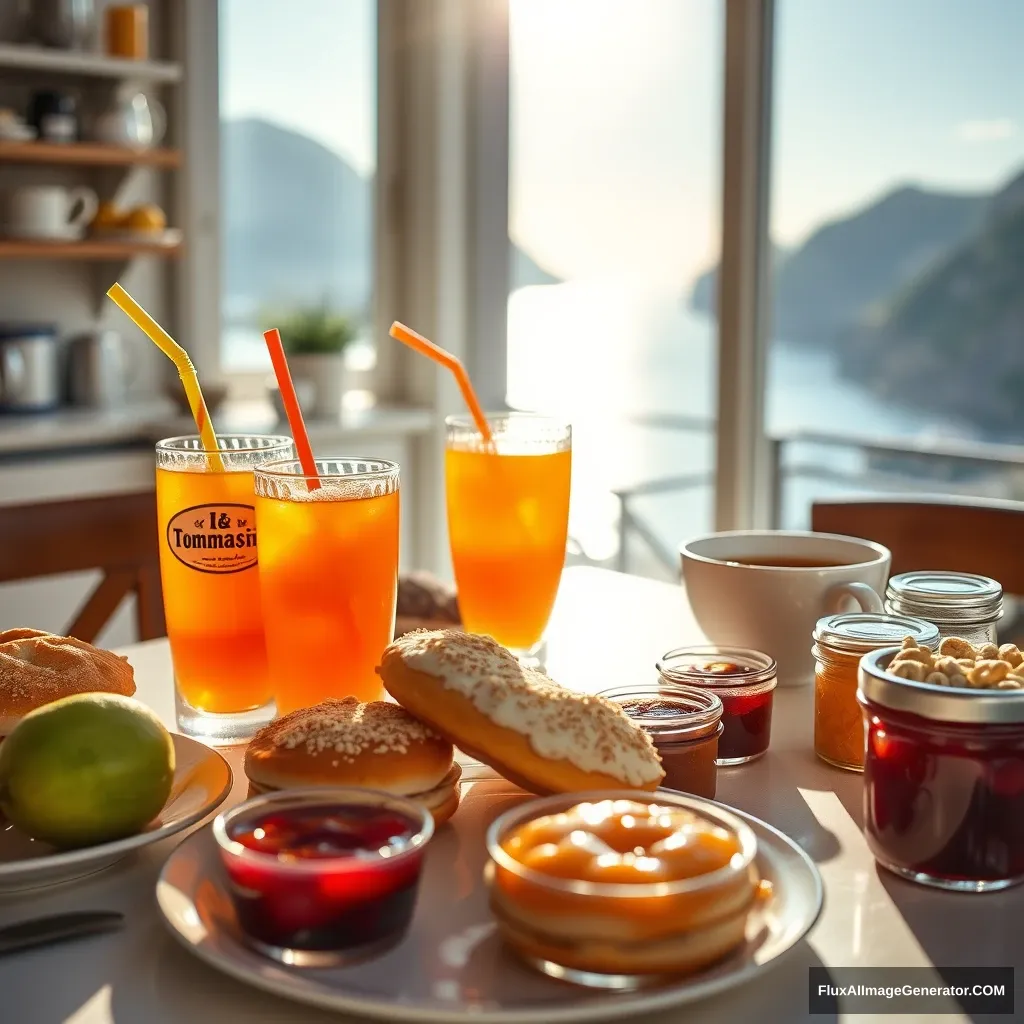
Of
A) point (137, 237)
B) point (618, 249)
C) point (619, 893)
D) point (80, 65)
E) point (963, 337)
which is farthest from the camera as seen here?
point (618, 249)

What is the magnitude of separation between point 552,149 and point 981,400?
1.59 metres

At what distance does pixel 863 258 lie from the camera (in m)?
3.54

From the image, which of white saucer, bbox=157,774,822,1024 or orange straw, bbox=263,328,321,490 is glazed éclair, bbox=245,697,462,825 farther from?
orange straw, bbox=263,328,321,490

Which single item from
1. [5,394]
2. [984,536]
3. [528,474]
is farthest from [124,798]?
[5,394]

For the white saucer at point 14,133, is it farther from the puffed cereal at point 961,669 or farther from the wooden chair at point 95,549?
the puffed cereal at point 961,669

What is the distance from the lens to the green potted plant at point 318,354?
3.24m

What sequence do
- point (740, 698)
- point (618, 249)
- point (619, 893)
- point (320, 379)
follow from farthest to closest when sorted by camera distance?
point (618, 249) < point (320, 379) < point (740, 698) < point (619, 893)

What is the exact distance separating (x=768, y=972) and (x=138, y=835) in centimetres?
34

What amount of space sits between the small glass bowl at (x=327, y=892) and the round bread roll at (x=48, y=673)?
0.23m

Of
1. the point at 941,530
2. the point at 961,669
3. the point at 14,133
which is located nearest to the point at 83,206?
the point at 14,133

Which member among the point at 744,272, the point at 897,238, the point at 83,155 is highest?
the point at 83,155

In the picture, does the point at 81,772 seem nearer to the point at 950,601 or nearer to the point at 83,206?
the point at 950,601

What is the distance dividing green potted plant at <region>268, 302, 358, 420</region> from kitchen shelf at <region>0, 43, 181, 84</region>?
67 cm

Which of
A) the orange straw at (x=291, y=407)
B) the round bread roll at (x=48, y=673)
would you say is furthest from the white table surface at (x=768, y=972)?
the orange straw at (x=291, y=407)
